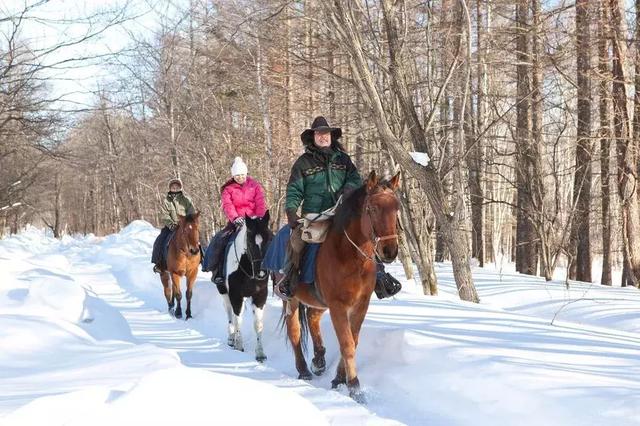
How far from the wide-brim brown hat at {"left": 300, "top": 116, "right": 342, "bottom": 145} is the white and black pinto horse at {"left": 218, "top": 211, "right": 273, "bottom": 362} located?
2.40 m

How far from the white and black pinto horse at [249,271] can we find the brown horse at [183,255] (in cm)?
347

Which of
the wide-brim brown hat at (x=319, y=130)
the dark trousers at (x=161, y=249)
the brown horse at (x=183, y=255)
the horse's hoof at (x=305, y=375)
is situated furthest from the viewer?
the dark trousers at (x=161, y=249)

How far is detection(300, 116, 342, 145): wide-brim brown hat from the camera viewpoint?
21.6ft

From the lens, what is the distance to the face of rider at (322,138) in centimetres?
666

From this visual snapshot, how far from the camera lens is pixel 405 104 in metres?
10.4

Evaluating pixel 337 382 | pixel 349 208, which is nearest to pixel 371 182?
pixel 349 208

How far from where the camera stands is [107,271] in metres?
23.3

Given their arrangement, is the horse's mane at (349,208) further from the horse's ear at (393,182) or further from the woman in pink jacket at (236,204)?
the woman in pink jacket at (236,204)

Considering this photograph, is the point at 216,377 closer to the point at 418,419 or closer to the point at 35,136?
the point at 418,419

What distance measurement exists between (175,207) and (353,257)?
8.38 m

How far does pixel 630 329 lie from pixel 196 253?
8224 mm

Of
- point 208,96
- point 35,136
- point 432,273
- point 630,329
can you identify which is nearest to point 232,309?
point 432,273

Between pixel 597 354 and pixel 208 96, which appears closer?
pixel 597 354

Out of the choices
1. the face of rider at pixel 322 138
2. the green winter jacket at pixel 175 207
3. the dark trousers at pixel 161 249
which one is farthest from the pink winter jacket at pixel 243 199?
the dark trousers at pixel 161 249
